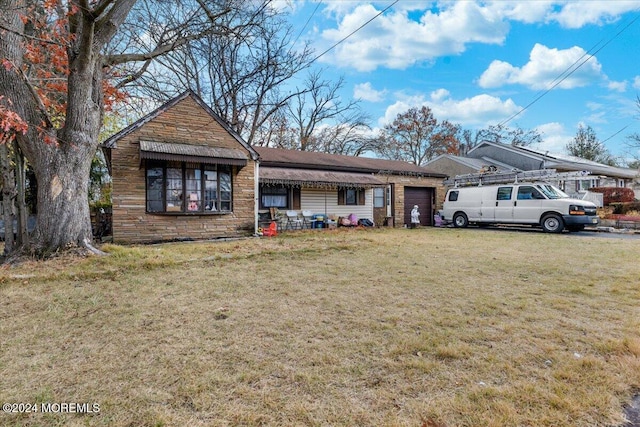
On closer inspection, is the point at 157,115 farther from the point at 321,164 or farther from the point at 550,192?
the point at 550,192

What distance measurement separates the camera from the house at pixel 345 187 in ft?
43.2

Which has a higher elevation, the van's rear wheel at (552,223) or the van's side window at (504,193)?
the van's side window at (504,193)

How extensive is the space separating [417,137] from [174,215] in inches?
1089

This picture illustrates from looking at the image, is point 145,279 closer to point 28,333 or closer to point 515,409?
point 28,333

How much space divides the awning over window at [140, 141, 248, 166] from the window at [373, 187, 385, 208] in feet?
25.9

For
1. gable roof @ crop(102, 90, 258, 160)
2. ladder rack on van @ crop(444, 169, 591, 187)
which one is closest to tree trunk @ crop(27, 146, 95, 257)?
gable roof @ crop(102, 90, 258, 160)

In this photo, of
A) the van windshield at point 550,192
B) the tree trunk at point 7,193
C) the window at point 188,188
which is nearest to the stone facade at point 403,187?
the van windshield at point 550,192

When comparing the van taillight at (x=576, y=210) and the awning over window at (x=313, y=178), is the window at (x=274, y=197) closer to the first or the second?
the awning over window at (x=313, y=178)

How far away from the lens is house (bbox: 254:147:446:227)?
13172 millimetres

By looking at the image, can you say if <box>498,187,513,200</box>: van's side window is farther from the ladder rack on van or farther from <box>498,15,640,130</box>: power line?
<box>498,15,640,130</box>: power line

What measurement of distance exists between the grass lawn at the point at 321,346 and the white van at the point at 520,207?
7876mm

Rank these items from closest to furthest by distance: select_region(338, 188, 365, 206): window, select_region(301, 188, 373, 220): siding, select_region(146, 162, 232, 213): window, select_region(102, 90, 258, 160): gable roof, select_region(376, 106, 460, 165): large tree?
select_region(102, 90, 258, 160): gable roof < select_region(146, 162, 232, 213): window < select_region(301, 188, 373, 220): siding < select_region(338, 188, 365, 206): window < select_region(376, 106, 460, 165): large tree

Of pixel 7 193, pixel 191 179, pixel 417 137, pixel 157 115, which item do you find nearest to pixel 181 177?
pixel 191 179

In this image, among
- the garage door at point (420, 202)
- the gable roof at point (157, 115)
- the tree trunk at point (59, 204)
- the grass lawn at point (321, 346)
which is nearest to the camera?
the grass lawn at point (321, 346)
